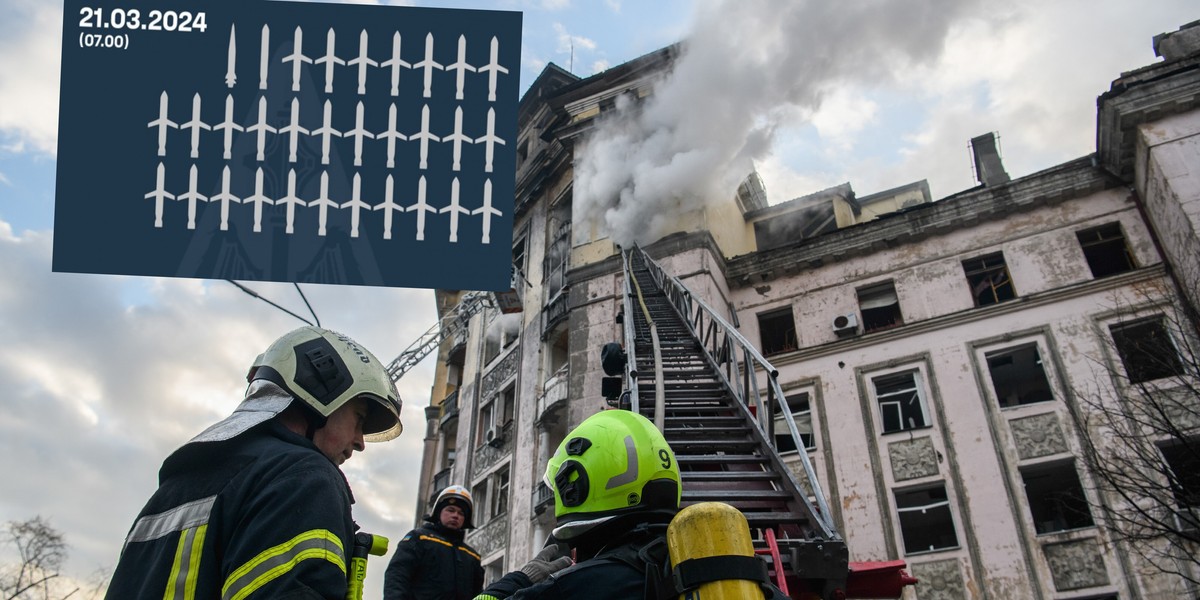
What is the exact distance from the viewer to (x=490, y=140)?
755cm

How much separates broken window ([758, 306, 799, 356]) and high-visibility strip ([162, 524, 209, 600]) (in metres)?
17.9

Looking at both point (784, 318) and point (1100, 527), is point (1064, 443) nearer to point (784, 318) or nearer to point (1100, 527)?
point (1100, 527)

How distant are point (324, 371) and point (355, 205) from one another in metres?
4.61

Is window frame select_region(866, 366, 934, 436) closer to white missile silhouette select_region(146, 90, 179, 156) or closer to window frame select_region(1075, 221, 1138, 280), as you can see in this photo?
window frame select_region(1075, 221, 1138, 280)

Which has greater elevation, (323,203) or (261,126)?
(261,126)

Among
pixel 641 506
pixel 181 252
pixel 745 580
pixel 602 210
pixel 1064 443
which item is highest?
pixel 602 210

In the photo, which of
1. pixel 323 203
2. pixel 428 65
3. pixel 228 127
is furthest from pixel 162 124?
pixel 428 65

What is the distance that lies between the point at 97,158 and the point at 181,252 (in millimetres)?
1073

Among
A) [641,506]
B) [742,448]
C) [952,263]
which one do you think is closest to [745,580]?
[641,506]

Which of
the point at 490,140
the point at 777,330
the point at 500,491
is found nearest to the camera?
the point at 490,140

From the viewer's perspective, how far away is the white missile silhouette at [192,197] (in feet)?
21.5

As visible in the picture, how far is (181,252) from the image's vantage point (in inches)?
253

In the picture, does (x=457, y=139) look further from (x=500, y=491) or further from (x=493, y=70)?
(x=500, y=491)

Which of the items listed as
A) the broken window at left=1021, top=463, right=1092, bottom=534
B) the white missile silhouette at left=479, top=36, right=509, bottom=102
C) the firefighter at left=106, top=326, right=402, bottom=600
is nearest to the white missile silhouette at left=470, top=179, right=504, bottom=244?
the white missile silhouette at left=479, top=36, right=509, bottom=102
